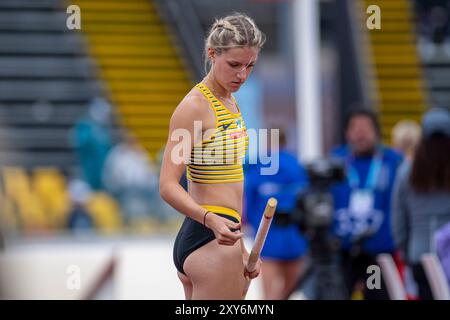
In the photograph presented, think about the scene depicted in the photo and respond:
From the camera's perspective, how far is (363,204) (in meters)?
7.07

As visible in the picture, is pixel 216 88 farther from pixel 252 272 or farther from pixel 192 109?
pixel 252 272

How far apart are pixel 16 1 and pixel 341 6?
604 centimetres

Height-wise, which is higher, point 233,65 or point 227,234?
point 233,65

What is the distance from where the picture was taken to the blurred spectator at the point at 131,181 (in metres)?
12.0

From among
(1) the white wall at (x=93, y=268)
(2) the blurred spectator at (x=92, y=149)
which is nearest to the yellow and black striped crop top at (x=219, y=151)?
(1) the white wall at (x=93, y=268)

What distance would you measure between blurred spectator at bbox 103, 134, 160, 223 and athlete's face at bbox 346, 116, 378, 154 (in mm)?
4791

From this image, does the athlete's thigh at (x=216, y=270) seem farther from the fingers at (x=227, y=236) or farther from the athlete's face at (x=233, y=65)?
the athlete's face at (x=233, y=65)

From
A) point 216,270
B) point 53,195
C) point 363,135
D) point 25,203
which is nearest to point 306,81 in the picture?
point 53,195

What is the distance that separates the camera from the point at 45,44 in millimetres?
16281

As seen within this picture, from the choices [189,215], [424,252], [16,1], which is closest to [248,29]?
[189,215]

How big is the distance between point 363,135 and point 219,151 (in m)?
3.50

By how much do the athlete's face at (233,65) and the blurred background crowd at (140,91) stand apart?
4.30 metres

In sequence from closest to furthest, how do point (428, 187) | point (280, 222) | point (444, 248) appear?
point (444, 248) < point (428, 187) < point (280, 222)
